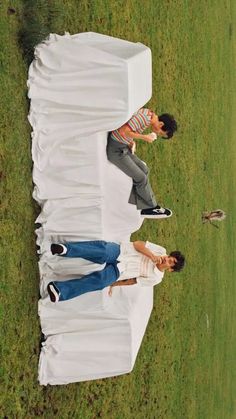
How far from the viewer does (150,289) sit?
6.50 metres

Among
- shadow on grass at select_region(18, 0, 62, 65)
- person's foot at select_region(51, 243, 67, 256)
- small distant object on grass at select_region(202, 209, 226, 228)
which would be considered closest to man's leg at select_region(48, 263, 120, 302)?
person's foot at select_region(51, 243, 67, 256)

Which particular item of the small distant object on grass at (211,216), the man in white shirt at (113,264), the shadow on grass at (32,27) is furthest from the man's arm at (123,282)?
the small distant object on grass at (211,216)

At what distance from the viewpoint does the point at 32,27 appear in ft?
17.0

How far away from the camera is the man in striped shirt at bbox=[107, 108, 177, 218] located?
5250 mm

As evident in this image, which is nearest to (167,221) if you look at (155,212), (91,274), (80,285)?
(155,212)

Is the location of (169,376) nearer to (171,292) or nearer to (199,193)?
(171,292)

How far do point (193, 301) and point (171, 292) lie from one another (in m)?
1.20

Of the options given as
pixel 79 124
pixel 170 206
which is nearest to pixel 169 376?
pixel 170 206

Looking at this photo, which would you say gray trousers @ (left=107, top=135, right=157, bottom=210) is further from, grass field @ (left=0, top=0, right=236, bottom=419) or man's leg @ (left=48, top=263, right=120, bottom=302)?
man's leg @ (left=48, top=263, right=120, bottom=302)

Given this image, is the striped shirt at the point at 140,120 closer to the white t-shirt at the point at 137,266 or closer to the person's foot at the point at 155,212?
the white t-shirt at the point at 137,266

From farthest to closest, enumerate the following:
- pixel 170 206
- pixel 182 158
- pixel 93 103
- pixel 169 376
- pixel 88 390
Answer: pixel 182 158 → pixel 170 206 → pixel 169 376 → pixel 88 390 → pixel 93 103

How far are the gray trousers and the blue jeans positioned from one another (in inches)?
29.2

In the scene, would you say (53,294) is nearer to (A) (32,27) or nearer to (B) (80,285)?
(B) (80,285)

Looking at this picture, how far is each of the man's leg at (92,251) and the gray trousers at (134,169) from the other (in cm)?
74
